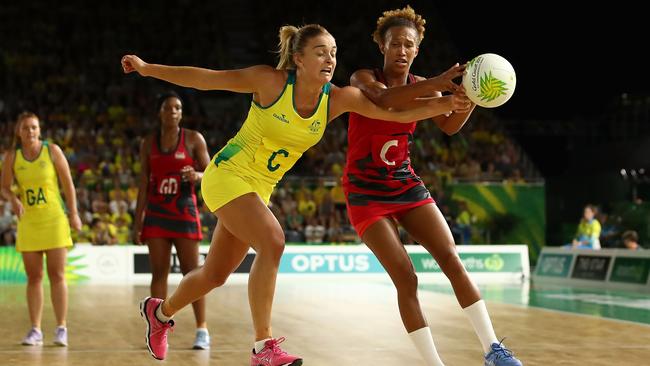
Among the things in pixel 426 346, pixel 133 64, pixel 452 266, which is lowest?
pixel 426 346

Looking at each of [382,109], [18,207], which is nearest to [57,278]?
[18,207]

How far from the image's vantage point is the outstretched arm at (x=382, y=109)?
5.31m

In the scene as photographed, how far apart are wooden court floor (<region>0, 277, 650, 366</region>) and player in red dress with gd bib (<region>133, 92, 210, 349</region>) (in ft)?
2.27

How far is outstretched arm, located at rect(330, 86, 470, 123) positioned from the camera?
209 inches

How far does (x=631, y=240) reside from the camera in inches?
690

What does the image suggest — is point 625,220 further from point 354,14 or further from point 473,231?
point 354,14

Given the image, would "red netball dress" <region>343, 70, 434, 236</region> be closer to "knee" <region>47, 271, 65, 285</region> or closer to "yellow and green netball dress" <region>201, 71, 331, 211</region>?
"yellow and green netball dress" <region>201, 71, 331, 211</region>

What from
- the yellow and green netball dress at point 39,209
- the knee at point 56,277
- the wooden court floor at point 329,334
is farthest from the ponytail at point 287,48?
the knee at point 56,277

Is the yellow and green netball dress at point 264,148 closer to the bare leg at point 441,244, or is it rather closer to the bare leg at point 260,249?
the bare leg at point 260,249

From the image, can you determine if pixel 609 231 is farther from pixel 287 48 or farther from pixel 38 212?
pixel 287 48

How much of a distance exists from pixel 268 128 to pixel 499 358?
70.2 inches

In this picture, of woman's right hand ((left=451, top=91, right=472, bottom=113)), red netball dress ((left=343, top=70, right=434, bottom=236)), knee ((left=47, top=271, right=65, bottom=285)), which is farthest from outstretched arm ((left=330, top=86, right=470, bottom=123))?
knee ((left=47, top=271, right=65, bottom=285))

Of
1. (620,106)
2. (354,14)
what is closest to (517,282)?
(620,106)

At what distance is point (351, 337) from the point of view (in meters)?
8.28
